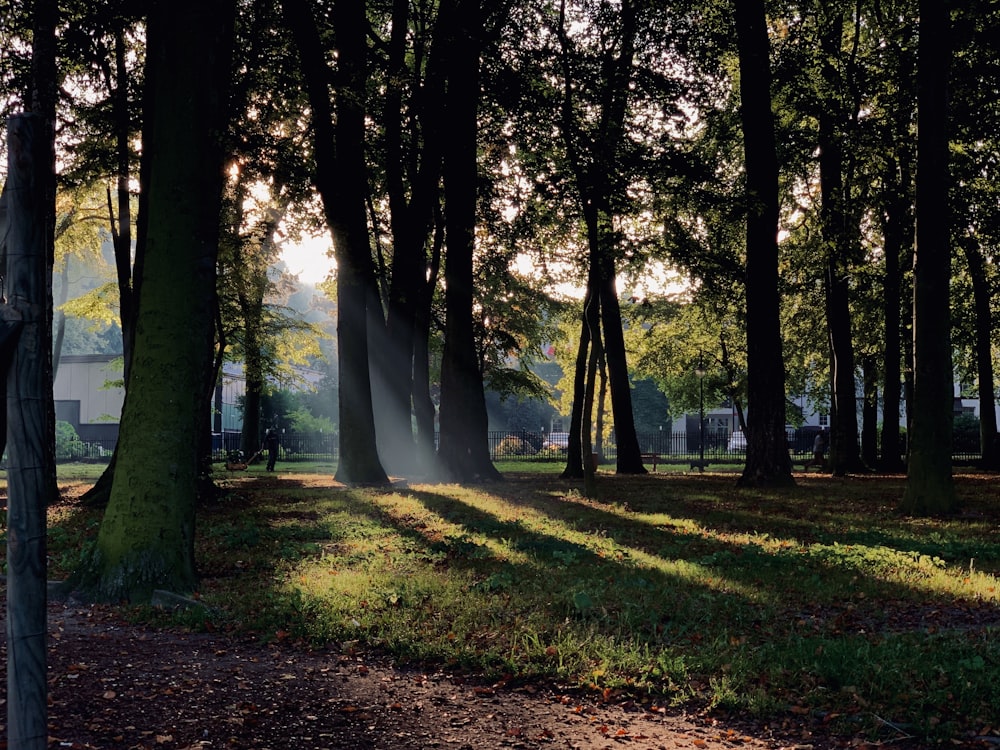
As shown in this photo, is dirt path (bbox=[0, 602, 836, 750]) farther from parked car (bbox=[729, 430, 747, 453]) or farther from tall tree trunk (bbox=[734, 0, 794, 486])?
parked car (bbox=[729, 430, 747, 453])

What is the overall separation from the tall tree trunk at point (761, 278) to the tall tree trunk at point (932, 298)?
4409mm

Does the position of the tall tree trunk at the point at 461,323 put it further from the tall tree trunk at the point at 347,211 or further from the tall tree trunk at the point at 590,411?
the tall tree trunk at the point at 590,411

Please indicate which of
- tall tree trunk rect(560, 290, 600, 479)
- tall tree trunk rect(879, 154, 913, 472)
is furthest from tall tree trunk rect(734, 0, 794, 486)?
tall tree trunk rect(879, 154, 913, 472)

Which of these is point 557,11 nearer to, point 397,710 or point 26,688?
point 397,710

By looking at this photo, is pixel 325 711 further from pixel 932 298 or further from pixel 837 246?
pixel 837 246

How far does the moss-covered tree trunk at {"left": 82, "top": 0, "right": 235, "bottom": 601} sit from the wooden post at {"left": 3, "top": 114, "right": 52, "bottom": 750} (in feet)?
16.9

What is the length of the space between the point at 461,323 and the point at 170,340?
43.7 ft


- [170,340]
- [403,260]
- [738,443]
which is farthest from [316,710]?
[738,443]

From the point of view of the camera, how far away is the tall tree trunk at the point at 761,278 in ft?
60.4

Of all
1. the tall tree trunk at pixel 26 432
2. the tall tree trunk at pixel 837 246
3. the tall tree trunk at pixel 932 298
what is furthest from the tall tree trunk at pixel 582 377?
the tall tree trunk at pixel 26 432

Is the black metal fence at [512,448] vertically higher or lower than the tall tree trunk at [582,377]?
lower

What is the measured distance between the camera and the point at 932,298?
13.7 meters

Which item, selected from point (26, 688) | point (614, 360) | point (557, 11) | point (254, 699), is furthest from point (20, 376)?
point (614, 360)

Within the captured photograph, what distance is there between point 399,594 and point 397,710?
251cm
